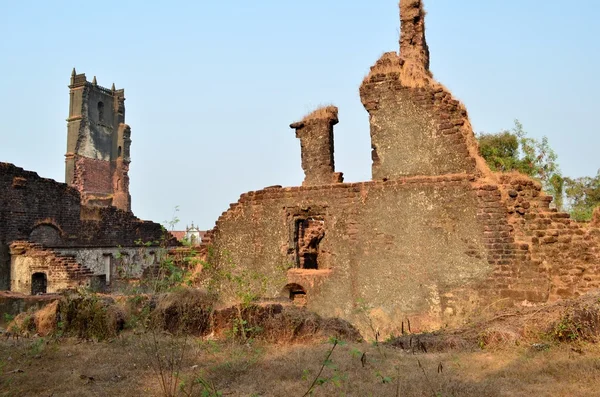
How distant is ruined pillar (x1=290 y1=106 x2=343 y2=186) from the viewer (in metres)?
12.1

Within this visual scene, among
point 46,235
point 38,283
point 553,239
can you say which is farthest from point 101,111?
point 553,239

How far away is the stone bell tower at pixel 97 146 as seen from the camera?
132 ft

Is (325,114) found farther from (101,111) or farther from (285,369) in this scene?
(101,111)

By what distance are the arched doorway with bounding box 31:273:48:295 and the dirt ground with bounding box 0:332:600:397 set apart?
11.4m

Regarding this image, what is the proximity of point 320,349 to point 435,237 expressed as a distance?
410 centimetres

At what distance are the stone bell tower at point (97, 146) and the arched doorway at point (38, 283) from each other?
73.8 feet

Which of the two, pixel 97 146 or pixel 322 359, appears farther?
pixel 97 146

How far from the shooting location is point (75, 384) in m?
4.87

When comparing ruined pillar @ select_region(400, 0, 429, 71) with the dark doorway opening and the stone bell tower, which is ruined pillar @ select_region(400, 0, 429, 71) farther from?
the stone bell tower

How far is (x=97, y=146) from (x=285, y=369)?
4053 cm

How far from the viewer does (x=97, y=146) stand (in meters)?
42.1

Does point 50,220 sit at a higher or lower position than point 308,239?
higher

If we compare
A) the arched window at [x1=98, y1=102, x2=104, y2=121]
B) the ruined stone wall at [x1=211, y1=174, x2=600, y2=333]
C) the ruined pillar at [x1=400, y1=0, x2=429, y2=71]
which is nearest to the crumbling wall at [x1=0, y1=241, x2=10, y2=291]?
the ruined stone wall at [x1=211, y1=174, x2=600, y2=333]

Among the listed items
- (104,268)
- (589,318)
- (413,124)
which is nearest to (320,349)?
(589,318)
